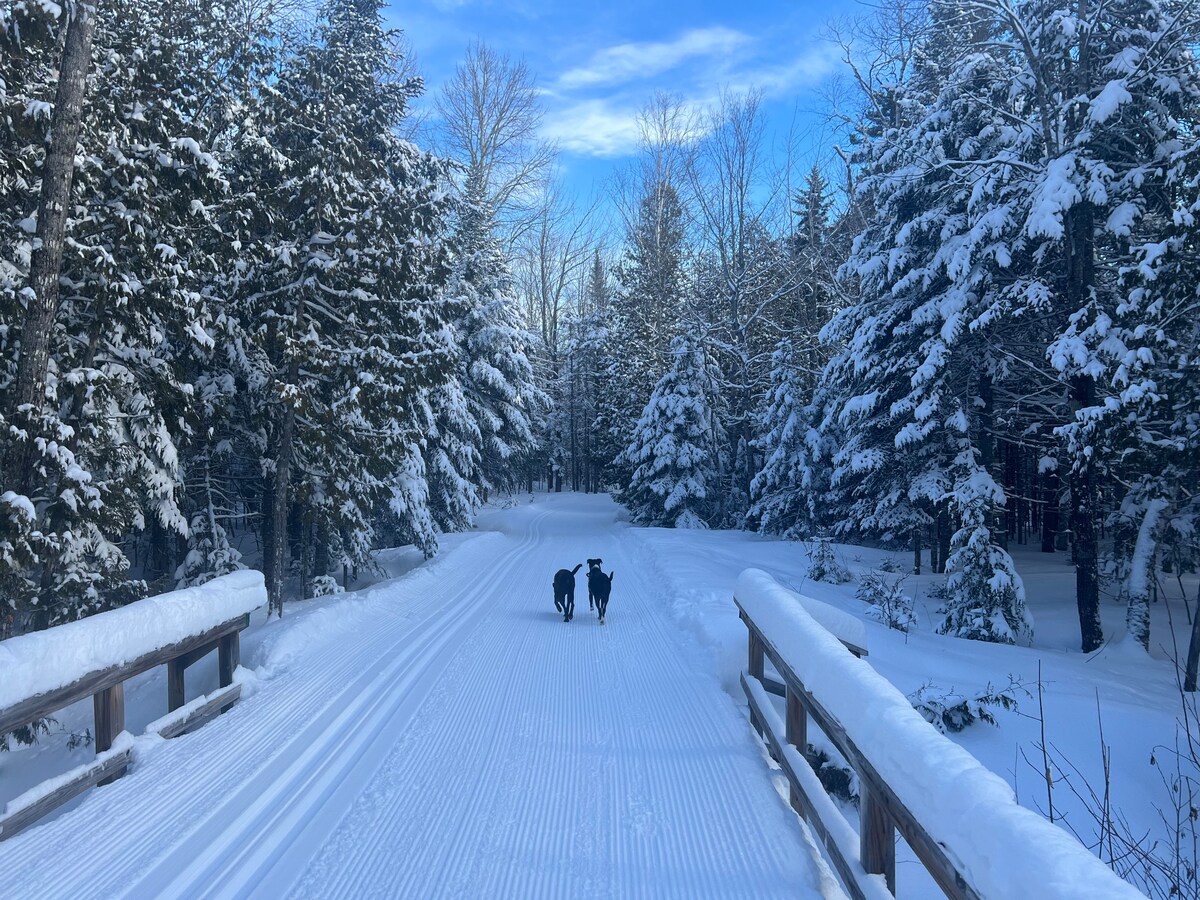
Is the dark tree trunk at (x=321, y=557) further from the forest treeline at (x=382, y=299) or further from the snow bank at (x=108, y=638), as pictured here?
the snow bank at (x=108, y=638)

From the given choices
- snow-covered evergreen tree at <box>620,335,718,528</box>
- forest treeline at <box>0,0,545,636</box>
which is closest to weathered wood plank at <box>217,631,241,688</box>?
forest treeline at <box>0,0,545,636</box>

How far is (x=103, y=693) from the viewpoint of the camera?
5.05m

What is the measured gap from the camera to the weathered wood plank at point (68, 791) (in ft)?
13.2

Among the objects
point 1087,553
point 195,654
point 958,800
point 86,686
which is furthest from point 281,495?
point 1087,553

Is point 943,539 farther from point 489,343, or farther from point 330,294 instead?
point 489,343

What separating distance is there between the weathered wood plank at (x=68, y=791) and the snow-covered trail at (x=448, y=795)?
0.10 meters

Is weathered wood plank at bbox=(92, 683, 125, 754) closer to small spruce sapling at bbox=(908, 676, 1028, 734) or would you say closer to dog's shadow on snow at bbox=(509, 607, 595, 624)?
dog's shadow on snow at bbox=(509, 607, 595, 624)

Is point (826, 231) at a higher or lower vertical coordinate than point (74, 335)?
higher

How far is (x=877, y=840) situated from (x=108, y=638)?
4692 millimetres

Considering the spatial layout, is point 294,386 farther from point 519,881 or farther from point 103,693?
point 519,881

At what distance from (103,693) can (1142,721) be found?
411 inches

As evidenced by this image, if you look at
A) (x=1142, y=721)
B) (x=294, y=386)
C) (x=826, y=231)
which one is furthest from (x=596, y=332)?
(x=1142, y=721)

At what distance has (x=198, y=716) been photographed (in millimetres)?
6023

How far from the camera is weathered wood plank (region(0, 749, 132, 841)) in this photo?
4012 millimetres
